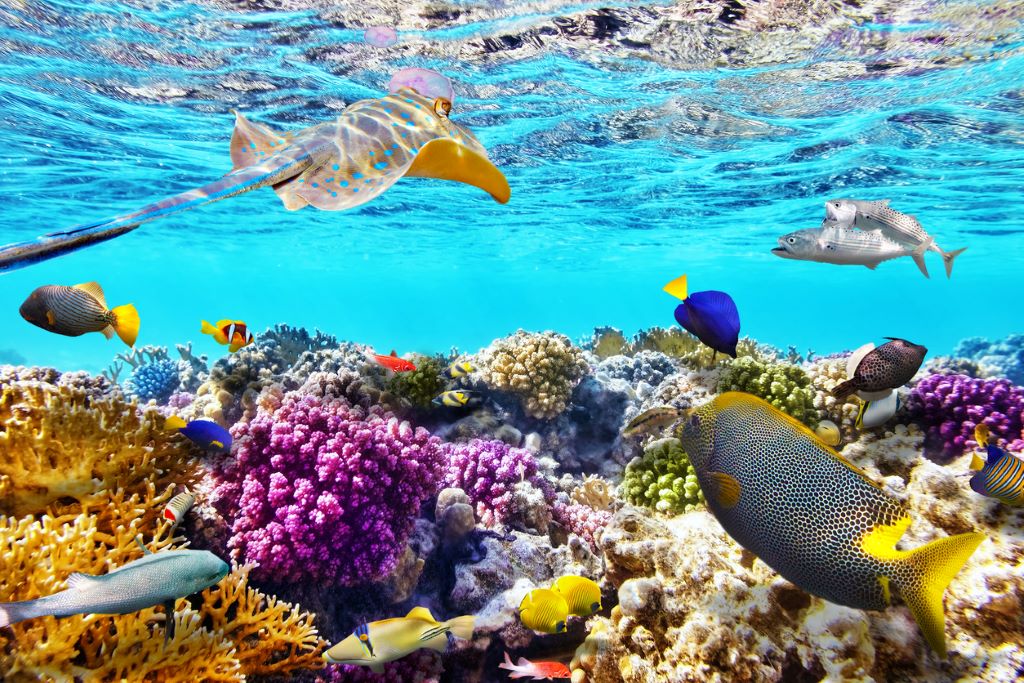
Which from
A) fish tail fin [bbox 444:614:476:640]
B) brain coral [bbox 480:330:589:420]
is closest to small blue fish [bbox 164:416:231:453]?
fish tail fin [bbox 444:614:476:640]

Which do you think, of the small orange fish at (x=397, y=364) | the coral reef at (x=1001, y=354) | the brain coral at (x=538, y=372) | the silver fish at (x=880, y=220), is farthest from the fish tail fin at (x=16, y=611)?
the coral reef at (x=1001, y=354)

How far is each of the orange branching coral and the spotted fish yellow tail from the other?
15.9ft

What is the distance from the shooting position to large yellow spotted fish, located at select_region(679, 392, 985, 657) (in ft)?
6.06

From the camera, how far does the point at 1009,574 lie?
8.14ft

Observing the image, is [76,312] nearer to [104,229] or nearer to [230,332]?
[230,332]

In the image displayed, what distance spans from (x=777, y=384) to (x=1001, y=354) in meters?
21.7

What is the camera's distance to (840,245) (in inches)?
183

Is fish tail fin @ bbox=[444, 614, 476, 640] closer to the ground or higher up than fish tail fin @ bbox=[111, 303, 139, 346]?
closer to the ground

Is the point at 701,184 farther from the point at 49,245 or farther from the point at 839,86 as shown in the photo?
the point at 49,245

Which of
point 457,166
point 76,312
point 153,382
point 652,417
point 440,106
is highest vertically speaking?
point 440,106

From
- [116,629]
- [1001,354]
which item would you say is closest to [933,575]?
[116,629]

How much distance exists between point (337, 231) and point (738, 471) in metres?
34.0

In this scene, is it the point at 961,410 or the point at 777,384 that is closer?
the point at 961,410

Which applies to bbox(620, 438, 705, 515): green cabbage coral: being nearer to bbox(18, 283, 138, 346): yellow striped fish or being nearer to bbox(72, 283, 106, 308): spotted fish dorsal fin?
bbox(18, 283, 138, 346): yellow striped fish
